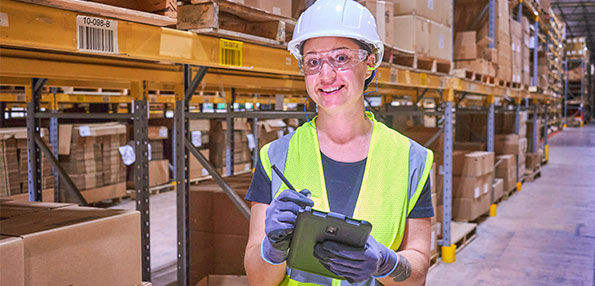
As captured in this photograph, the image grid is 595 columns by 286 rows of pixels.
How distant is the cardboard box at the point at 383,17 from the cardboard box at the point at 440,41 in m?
0.92

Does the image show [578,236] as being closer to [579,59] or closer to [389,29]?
[389,29]

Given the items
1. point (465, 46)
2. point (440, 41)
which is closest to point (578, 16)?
point (465, 46)

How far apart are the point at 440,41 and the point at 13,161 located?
495 centimetres

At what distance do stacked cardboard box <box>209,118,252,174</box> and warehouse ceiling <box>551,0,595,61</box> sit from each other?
2500 cm

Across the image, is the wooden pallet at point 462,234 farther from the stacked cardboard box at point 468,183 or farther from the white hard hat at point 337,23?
the white hard hat at point 337,23

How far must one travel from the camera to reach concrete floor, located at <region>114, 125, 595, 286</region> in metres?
4.78

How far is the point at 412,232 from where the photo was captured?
1.60 m

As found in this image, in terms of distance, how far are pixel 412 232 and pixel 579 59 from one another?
3398 centimetres

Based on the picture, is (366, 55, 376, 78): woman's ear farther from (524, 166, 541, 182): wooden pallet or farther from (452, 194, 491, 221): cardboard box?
(524, 166, 541, 182): wooden pallet

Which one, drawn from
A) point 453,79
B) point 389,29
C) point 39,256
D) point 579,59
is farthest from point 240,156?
point 579,59

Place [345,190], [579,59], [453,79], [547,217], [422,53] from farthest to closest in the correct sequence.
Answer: [579,59]
[547,217]
[453,79]
[422,53]
[345,190]

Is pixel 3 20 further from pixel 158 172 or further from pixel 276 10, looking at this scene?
pixel 158 172

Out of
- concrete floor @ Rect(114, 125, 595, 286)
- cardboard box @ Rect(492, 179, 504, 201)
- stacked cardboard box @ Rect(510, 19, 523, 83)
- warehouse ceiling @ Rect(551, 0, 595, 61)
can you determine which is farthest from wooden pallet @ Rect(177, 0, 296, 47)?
warehouse ceiling @ Rect(551, 0, 595, 61)

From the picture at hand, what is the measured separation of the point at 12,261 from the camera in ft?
5.38
